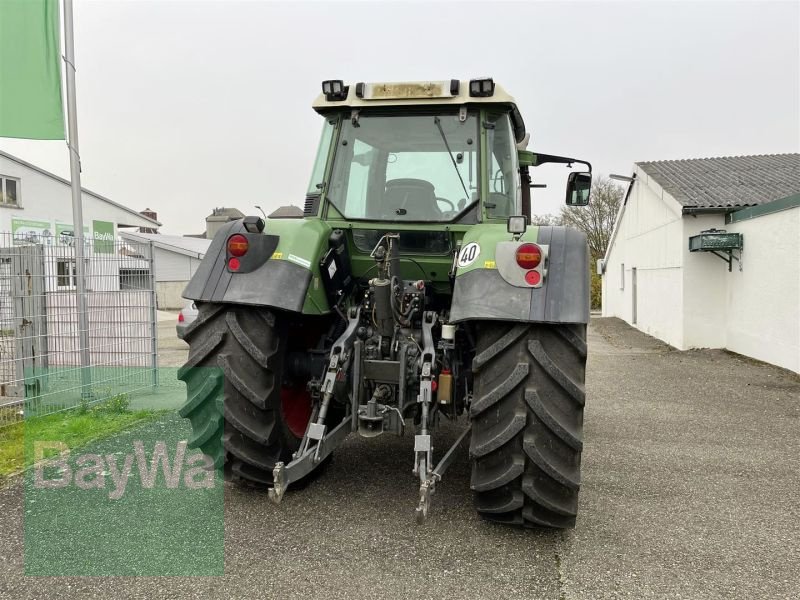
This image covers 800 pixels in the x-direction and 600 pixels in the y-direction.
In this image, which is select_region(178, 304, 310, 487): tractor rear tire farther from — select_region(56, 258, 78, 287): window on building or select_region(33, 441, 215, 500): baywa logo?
select_region(56, 258, 78, 287): window on building

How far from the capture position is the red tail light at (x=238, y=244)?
368 cm

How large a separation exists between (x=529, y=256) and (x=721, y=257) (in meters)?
10.6

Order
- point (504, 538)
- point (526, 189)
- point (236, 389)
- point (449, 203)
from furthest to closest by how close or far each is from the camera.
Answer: point (526, 189) → point (449, 203) → point (236, 389) → point (504, 538)

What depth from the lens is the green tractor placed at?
10.6ft

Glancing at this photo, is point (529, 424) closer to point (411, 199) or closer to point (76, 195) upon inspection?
point (411, 199)

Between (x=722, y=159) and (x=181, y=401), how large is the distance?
52.1ft

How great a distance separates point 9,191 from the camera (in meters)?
22.2

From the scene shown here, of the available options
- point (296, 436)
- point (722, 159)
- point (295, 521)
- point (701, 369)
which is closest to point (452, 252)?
point (296, 436)

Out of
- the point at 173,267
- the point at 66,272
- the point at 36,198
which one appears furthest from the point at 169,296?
the point at 66,272

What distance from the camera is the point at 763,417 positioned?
691 centimetres

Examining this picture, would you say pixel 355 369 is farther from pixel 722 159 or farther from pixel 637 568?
pixel 722 159

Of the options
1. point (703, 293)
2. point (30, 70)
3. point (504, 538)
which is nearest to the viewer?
point (504, 538)

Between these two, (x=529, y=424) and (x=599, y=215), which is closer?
(x=529, y=424)

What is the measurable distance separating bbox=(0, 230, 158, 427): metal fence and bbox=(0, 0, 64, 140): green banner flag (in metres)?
1.12
